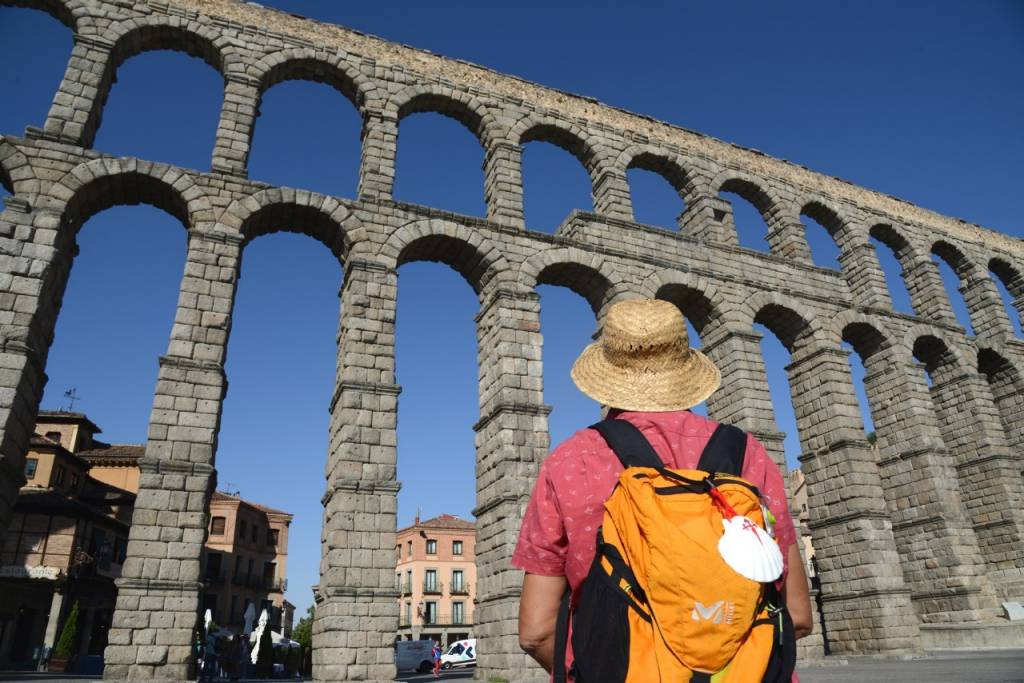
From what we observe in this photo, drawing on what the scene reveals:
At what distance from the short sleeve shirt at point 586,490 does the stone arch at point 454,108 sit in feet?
50.4

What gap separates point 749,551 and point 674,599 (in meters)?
0.24

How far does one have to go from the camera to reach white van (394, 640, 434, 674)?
30.6 metres

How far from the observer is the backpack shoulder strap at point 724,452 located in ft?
6.93

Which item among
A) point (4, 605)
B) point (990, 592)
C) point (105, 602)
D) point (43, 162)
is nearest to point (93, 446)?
point (105, 602)

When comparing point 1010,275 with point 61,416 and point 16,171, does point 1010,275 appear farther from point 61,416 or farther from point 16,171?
point 61,416

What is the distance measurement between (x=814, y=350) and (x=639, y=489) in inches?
699

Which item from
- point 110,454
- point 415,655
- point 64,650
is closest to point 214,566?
point 110,454

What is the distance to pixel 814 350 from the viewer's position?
1784cm

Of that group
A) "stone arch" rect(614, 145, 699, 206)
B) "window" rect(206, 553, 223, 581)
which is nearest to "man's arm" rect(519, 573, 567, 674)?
"stone arch" rect(614, 145, 699, 206)

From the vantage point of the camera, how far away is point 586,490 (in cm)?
219

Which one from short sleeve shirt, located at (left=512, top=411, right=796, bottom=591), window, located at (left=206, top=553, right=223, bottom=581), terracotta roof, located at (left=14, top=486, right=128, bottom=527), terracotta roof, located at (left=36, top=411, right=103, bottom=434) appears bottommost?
short sleeve shirt, located at (left=512, top=411, right=796, bottom=591)

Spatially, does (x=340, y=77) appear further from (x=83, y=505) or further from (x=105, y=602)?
(x=105, y=602)

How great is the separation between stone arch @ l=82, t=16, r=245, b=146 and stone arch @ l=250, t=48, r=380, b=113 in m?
0.67

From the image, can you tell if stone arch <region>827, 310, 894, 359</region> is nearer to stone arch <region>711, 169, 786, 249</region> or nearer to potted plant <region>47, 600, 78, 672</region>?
stone arch <region>711, 169, 786, 249</region>
